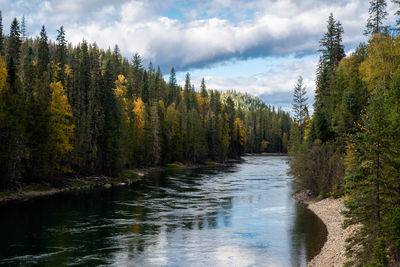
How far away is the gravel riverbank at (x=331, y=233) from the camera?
23.2 metres

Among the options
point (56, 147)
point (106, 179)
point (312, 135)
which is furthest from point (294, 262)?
point (106, 179)

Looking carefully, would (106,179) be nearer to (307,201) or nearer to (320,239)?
(307,201)

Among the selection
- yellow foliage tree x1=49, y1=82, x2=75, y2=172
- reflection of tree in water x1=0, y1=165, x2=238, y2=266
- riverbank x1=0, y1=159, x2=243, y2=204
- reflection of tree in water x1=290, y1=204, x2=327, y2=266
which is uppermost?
yellow foliage tree x1=49, y1=82, x2=75, y2=172

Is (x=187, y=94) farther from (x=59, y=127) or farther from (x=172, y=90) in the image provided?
(x=59, y=127)

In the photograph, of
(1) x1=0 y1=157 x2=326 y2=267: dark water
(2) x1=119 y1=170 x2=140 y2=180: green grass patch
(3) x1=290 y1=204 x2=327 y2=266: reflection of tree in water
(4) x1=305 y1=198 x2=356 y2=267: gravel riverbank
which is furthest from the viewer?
(2) x1=119 y1=170 x2=140 y2=180: green grass patch

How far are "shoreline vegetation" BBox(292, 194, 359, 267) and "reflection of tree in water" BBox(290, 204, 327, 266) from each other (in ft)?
1.60

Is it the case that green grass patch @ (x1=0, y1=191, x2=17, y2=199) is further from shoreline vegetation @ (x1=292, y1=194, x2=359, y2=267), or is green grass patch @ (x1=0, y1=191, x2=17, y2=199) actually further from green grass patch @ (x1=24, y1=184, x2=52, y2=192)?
shoreline vegetation @ (x1=292, y1=194, x2=359, y2=267)

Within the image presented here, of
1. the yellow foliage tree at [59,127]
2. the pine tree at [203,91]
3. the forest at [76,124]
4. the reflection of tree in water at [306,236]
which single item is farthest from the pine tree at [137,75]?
the reflection of tree in water at [306,236]

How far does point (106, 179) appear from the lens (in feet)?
216

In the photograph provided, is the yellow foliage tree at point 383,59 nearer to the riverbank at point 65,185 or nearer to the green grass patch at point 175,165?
the riverbank at point 65,185

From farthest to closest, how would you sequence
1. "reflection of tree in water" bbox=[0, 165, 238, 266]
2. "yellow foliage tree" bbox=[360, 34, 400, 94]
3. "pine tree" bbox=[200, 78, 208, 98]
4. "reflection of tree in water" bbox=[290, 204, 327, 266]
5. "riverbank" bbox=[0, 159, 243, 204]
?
"pine tree" bbox=[200, 78, 208, 98] < "yellow foliage tree" bbox=[360, 34, 400, 94] < "riverbank" bbox=[0, 159, 243, 204] < "reflection of tree in water" bbox=[0, 165, 238, 266] < "reflection of tree in water" bbox=[290, 204, 327, 266]

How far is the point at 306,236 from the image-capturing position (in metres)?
30.8

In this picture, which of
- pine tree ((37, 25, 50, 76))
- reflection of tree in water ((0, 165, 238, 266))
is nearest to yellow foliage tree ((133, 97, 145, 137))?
pine tree ((37, 25, 50, 76))

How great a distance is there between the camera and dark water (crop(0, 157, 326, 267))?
25125 mm
